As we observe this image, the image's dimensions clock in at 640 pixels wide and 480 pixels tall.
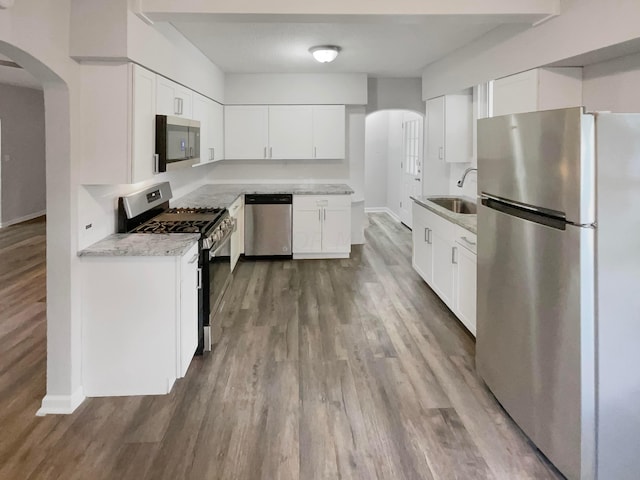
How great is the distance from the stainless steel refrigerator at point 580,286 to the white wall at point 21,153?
869cm

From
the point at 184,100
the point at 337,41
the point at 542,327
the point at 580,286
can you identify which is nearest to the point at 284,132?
the point at 337,41

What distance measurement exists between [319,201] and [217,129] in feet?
5.05

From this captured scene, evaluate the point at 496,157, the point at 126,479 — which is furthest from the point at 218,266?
the point at 496,157

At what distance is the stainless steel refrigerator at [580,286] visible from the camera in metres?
1.94

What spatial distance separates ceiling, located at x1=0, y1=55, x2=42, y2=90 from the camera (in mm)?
6345

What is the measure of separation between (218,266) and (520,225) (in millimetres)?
2233

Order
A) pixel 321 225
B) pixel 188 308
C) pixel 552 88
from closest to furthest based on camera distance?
1. pixel 188 308
2. pixel 552 88
3. pixel 321 225

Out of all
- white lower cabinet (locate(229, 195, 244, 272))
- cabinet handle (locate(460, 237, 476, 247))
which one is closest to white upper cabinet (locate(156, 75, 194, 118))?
white lower cabinet (locate(229, 195, 244, 272))

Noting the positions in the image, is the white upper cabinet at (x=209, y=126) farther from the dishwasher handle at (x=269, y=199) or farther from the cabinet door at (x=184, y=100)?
the dishwasher handle at (x=269, y=199)

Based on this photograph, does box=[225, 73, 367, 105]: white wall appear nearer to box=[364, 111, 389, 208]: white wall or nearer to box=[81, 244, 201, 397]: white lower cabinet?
box=[81, 244, 201, 397]: white lower cabinet

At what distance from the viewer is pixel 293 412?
2.78 meters

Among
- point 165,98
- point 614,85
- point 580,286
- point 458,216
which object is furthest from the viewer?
point 458,216

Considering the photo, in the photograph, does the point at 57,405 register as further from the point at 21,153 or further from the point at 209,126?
the point at 21,153

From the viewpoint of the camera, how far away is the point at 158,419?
270 centimetres
